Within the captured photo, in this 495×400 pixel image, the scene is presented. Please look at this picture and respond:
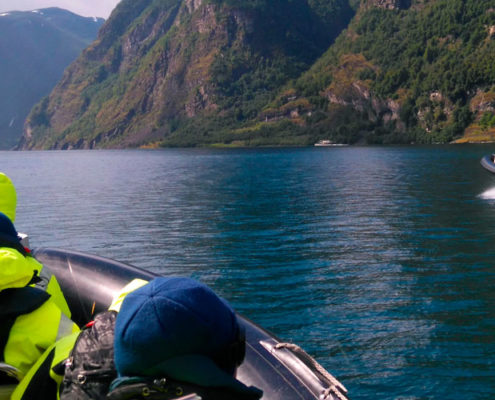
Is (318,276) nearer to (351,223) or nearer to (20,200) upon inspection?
(351,223)

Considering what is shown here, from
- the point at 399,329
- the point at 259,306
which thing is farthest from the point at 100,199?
the point at 399,329

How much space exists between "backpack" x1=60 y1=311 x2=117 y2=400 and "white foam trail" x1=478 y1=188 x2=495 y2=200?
28.1 metres

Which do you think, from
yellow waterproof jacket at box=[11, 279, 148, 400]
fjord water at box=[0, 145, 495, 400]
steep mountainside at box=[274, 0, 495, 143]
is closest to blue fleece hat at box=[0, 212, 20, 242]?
yellow waterproof jacket at box=[11, 279, 148, 400]

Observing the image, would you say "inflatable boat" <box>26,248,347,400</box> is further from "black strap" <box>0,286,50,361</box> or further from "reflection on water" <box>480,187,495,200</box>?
"reflection on water" <box>480,187,495,200</box>

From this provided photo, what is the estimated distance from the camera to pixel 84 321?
267 inches

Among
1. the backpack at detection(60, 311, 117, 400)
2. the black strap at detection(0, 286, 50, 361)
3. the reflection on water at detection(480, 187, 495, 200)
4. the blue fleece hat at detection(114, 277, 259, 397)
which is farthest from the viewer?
the reflection on water at detection(480, 187, 495, 200)

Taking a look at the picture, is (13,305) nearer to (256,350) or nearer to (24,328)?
(24,328)

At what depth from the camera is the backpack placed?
9.72 feet

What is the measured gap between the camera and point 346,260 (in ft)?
50.1

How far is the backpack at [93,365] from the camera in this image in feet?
9.72

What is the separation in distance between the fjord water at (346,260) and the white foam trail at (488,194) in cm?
15

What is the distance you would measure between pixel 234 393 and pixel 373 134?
176 m

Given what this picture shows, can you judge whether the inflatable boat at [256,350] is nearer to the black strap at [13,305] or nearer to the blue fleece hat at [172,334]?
the blue fleece hat at [172,334]

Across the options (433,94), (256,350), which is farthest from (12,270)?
(433,94)
